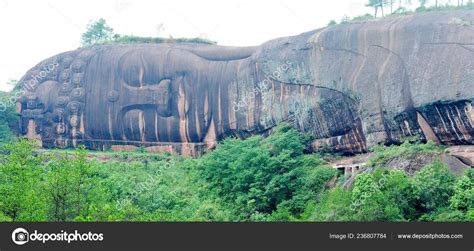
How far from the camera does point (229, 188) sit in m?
19.7

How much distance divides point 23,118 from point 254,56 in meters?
9.35

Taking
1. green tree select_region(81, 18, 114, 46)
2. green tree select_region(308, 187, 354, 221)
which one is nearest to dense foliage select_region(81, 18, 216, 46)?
green tree select_region(81, 18, 114, 46)

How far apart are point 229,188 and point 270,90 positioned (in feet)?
13.3

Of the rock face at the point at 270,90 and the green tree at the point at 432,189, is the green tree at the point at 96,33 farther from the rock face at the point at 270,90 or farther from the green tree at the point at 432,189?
the green tree at the point at 432,189

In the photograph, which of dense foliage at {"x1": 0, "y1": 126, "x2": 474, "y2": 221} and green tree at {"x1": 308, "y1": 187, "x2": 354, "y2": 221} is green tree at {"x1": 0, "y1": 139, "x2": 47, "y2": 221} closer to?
dense foliage at {"x1": 0, "y1": 126, "x2": 474, "y2": 221}

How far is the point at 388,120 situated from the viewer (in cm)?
1872

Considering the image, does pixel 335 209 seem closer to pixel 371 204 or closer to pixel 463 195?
pixel 371 204

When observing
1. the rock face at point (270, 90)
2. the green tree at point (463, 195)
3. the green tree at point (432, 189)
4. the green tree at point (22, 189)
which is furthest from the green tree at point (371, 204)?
the green tree at point (22, 189)

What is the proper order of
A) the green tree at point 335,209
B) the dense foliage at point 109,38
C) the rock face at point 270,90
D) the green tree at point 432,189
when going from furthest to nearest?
the dense foliage at point 109,38
the rock face at point 270,90
the green tree at point 432,189
the green tree at point 335,209

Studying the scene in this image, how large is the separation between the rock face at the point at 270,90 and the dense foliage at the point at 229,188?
943 mm

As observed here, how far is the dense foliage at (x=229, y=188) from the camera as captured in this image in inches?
531

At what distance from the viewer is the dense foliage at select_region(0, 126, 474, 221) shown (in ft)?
44.3

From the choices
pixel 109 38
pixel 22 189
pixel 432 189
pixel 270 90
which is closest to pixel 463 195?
pixel 432 189
